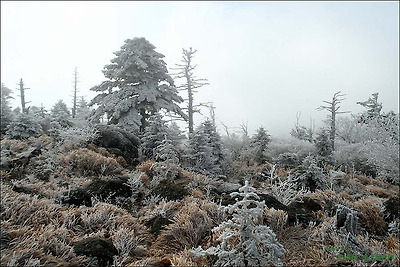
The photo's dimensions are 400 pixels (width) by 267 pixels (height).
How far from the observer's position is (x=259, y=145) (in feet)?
52.5

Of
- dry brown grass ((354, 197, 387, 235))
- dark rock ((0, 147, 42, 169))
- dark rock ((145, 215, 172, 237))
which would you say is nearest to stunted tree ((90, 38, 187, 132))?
dark rock ((0, 147, 42, 169))

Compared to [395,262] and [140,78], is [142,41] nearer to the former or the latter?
[140,78]

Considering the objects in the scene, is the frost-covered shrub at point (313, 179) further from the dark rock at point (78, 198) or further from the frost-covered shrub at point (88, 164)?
the dark rock at point (78, 198)

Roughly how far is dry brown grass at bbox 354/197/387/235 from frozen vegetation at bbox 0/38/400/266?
0.03 meters

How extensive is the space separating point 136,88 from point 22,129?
228 inches

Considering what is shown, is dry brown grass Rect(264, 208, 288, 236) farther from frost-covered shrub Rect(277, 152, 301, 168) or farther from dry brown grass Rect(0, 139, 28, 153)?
frost-covered shrub Rect(277, 152, 301, 168)

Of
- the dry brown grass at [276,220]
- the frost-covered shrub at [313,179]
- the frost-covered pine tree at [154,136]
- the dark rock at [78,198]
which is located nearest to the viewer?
the dry brown grass at [276,220]

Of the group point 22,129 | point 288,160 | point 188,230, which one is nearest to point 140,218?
point 188,230

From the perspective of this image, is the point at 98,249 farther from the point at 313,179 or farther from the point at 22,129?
the point at 22,129

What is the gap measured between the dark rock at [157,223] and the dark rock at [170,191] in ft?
3.99

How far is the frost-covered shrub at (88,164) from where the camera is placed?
8766mm

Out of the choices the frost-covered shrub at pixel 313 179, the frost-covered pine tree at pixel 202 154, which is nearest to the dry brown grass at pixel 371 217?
the frost-covered shrub at pixel 313 179

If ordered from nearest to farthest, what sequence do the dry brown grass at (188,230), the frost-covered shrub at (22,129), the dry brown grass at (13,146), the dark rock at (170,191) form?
the dry brown grass at (188,230) → the dark rock at (170,191) → the dry brown grass at (13,146) → the frost-covered shrub at (22,129)

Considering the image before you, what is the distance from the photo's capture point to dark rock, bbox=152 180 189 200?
290 inches
